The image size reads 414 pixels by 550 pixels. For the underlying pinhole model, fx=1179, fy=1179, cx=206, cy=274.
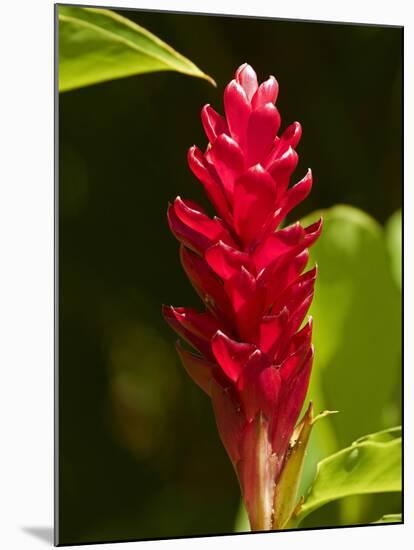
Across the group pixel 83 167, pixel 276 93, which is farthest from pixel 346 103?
pixel 83 167

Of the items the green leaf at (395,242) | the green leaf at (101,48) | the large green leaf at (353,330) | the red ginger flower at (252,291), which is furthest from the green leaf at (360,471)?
the green leaf at (101,48)

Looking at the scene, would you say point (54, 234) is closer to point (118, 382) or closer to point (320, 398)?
point (118, 382)

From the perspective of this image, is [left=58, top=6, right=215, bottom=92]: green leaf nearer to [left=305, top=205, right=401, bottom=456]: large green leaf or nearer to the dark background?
the dark background

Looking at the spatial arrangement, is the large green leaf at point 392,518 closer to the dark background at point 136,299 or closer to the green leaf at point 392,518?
the green leaf at point 392,518

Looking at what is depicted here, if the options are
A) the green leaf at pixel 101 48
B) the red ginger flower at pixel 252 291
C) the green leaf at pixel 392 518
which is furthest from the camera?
the green leaf at pixel 392 518

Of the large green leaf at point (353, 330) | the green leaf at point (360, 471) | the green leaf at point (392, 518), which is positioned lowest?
the green leaf at point (392, 518)

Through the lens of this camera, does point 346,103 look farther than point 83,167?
Yes
